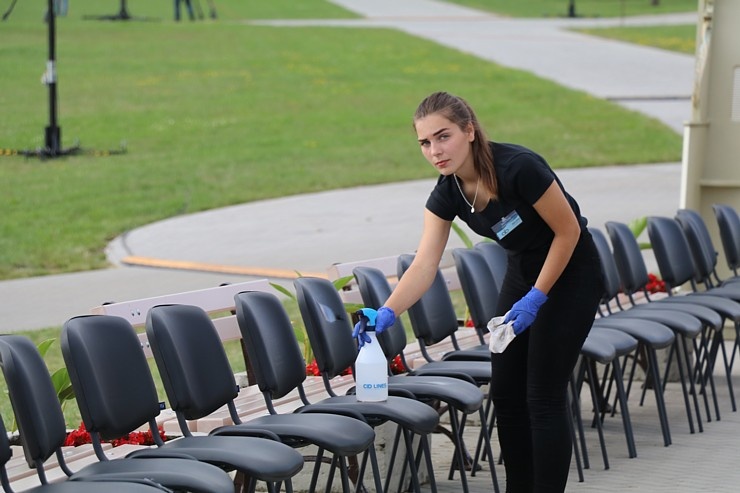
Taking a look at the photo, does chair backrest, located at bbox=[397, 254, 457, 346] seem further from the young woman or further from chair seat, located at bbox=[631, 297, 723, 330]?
chair seat, located at bbox=[631, 297, 723, 330]

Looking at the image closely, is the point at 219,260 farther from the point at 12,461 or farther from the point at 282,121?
the point at 282,121

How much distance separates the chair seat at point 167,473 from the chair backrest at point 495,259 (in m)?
3.12

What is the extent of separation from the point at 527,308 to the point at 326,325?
130cm

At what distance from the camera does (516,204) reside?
16.7 feet

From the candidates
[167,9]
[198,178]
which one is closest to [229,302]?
[198,178]

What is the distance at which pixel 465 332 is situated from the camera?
8.39 m

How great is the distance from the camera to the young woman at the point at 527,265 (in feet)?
16.6

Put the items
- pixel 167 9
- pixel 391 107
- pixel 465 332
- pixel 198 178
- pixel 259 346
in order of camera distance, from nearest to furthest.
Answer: pixel 259 346 → pixel 465 332 → pixel 198 178 → pixel 391 107 → pixel 167 9

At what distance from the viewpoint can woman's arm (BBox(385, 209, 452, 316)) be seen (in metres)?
5.48

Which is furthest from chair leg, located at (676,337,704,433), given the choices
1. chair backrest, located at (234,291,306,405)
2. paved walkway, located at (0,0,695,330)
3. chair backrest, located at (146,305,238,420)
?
paved walkway, located at (0,0,695,330)

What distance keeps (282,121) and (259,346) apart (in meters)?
19.1

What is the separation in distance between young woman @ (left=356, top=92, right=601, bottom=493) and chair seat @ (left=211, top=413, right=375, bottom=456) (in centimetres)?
43

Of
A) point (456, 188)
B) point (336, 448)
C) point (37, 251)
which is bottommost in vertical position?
point (37, 251)

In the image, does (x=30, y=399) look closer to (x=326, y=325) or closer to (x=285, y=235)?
(x=326, y=325)
